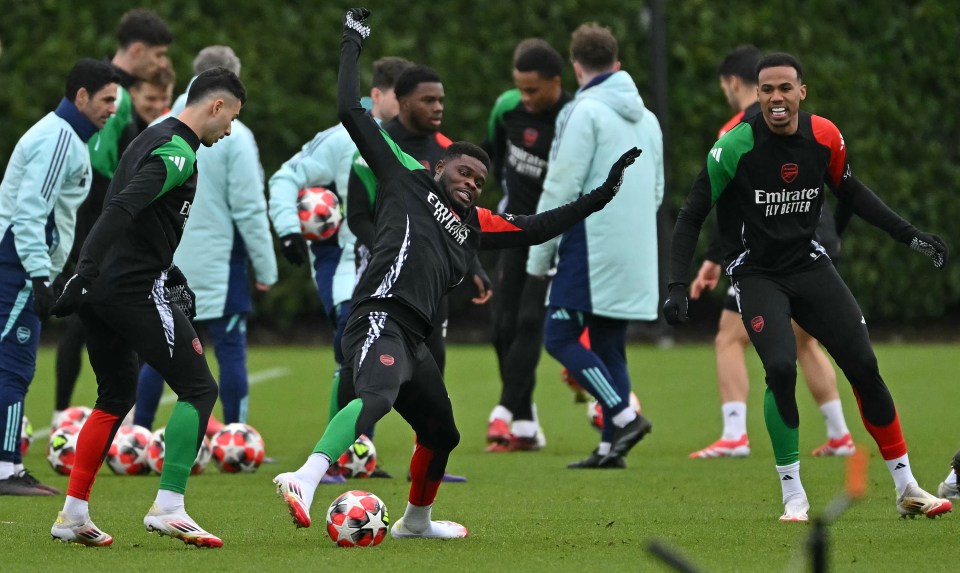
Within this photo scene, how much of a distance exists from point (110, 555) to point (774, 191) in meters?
3.31

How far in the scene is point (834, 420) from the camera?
31.9ft

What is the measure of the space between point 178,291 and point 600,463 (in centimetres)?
345

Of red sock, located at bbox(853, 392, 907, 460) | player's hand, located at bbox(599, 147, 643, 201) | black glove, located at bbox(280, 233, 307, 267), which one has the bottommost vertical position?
red sock, located at bbox(853, 392, 907, 460)

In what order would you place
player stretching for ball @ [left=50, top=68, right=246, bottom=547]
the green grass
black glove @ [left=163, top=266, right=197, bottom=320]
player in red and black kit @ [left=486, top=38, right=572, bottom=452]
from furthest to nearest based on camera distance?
1. player in red and black kit @ [left=486, top=38, right=572, bottom=452]
2. black glove @ [left=163, top=266, right=197, bottom=320]
3. player stretching for ball @ [left=50, top=68, right=246, bottom=547]
4. the green grass

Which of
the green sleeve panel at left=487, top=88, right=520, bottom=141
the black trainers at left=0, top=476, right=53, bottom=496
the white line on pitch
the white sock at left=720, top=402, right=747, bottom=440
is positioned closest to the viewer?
the black trainers at left=0, top=476, right=53, bottom=496

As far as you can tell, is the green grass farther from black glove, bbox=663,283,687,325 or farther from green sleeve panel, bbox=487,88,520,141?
green sleeve panel, bbox=487,88,520,141

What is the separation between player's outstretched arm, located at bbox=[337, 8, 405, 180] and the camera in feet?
21.6

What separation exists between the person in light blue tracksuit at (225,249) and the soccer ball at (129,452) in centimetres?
64

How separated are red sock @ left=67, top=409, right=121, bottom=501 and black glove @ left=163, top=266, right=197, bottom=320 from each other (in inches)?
21.4

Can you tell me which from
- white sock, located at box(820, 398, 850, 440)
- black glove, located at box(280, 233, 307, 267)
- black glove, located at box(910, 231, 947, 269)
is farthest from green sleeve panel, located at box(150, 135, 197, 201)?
white sock, located at box(820, 398, 850, 440)

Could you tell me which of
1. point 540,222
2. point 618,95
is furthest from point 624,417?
point 540,222

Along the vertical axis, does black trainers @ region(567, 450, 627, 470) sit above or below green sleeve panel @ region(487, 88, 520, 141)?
below

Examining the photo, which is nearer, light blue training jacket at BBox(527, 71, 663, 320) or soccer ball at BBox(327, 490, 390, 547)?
soccer ball at BBox(327, 490, 390, 547)

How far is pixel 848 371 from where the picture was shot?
7078 millimetres
